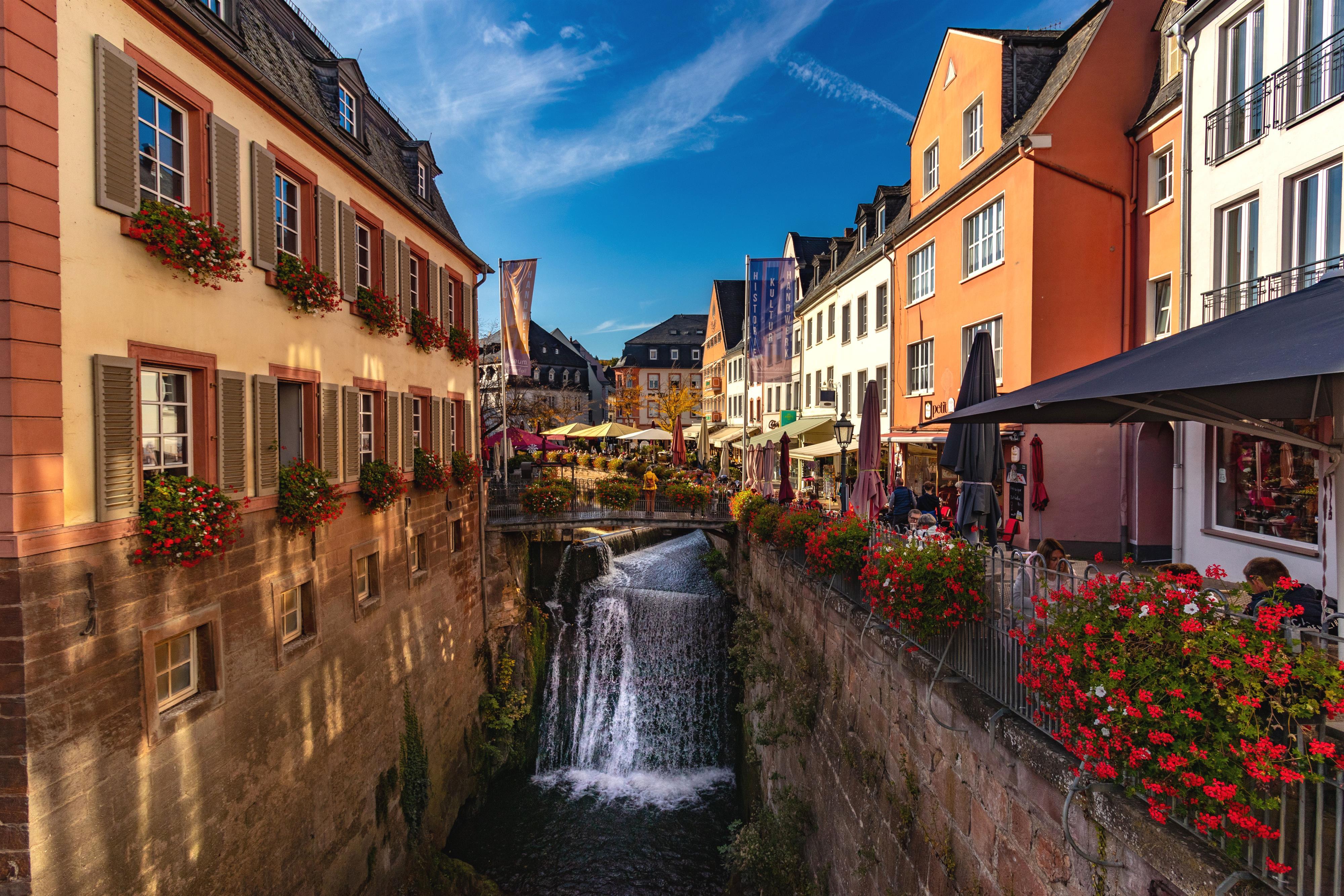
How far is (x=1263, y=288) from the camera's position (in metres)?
8.74

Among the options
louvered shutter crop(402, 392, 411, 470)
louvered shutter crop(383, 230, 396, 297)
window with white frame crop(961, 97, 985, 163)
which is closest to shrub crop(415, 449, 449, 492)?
louvered shutter crop(402, 392, 411, 470)

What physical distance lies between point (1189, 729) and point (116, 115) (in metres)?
9.20

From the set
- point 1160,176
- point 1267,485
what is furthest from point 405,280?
point 1160,176

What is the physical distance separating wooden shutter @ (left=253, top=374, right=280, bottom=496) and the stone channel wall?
7.53m

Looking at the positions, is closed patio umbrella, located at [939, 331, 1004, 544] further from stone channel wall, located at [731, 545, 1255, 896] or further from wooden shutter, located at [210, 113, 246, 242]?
wooden shutter, located at [210, 113, 246, 242]

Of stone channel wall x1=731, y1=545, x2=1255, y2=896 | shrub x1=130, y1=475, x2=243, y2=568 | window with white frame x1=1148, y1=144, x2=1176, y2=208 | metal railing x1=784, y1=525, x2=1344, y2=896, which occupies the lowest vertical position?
stone channel wall x1=731, y1=545, x2=1255, y2=896

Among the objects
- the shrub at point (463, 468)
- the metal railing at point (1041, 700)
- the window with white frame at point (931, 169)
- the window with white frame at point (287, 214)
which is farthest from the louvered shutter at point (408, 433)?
the window with white frame at point (931, 169)

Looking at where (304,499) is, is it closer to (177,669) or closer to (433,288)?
(177,669)

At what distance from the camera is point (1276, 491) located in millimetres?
8406

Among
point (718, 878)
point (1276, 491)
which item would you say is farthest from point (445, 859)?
point (1276, 491)

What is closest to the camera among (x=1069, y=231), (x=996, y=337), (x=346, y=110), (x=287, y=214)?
(x=287, y=214)

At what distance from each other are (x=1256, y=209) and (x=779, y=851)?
11.6m

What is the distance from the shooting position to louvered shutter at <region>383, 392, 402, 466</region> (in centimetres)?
1191


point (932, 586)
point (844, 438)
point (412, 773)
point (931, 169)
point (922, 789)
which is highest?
Answer: point (931, 169)
